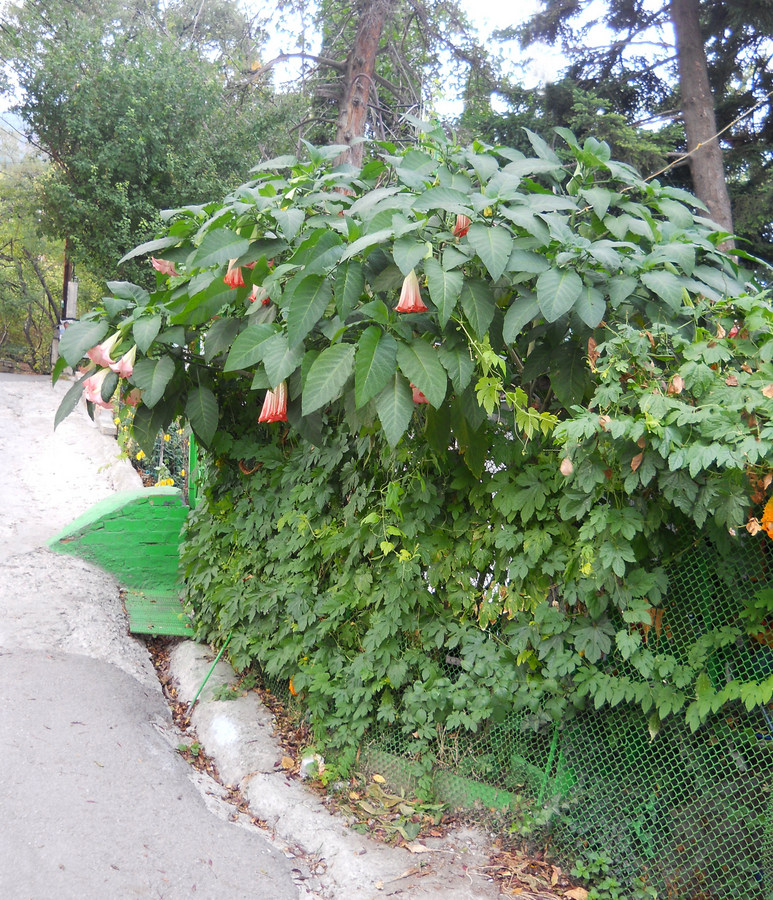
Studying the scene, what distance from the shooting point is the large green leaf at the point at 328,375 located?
91.1 inches

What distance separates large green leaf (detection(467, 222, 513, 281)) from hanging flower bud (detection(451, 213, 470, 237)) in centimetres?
12

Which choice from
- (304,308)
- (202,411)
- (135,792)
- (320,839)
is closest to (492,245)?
(304,308)

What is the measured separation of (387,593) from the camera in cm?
299

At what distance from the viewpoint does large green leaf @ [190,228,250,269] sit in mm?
2568

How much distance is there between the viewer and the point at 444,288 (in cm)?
222

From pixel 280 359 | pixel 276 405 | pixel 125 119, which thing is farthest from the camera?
pixel 125 119

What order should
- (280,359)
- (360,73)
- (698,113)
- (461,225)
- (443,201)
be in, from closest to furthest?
(443,201) < (461,225) < (280,359) < (698,113) < (360,73)

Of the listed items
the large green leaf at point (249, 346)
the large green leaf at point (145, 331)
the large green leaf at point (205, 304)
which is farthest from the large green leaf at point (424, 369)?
the large green leaf at point (145, 331)

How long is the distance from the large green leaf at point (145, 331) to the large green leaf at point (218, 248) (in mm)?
335

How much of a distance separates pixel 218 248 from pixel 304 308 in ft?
1.48

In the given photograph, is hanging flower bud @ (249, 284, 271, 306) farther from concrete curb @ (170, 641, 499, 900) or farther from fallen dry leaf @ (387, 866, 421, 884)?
fallen dry leaf @ (387, 866, 421, 884)

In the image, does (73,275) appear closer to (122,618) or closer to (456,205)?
(122,618)

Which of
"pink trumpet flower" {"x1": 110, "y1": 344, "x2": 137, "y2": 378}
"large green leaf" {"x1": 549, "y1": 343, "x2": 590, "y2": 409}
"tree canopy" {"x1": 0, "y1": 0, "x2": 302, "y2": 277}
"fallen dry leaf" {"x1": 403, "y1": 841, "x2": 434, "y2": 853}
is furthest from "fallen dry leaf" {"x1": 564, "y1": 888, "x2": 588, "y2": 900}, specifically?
"tree canopy" {"x1": 0, "y1": 0, "x2": 302, "y2": 277}

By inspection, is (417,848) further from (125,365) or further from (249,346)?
(125,365)
